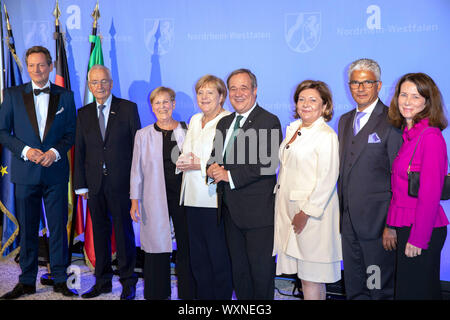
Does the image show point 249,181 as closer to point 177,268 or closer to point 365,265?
point 365,265

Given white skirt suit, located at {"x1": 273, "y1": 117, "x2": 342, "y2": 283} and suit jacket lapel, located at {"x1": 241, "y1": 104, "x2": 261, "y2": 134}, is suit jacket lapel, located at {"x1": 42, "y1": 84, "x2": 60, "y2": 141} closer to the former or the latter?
suit jacket lapel, located at {"x1": 241, "y1": 104, "x2": 261, "y2": 134}

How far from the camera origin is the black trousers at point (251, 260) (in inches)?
105

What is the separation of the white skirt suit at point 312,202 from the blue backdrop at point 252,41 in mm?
1412

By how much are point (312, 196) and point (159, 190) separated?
1.21 m

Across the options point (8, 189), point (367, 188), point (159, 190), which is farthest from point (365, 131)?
point (8, 189)

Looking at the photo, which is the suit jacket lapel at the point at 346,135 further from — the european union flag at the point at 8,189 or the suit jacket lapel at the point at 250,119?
the european union flag at the point at 8,189

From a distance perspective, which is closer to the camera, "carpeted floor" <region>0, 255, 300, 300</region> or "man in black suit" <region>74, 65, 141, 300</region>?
"man in black suit" <region>74, 65, 141, 300</region>

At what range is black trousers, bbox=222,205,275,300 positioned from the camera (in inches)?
105

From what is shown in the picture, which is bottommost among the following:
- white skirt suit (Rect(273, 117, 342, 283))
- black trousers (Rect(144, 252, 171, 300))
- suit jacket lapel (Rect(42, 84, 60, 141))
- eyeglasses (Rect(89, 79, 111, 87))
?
black trousers (Rect(144, 252, 171, 300))

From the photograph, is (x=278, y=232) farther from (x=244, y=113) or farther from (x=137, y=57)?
(x=137, y=57)

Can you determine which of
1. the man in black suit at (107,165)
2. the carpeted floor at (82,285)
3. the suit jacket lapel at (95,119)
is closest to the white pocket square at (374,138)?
the carpeted floor at (82,285)

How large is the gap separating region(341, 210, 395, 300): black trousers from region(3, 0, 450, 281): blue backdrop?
1275 mm

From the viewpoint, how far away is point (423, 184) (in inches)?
87.1

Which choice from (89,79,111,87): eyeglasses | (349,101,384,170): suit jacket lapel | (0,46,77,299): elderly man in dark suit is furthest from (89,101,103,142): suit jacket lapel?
(349,101,384,170): suit jacket lapel
